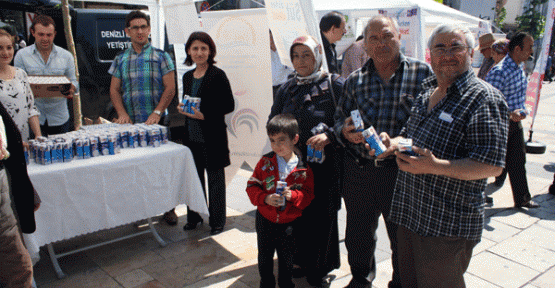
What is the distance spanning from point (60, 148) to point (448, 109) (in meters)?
2.64

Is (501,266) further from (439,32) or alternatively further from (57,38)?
(57,38)

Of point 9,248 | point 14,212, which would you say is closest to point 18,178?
point 14,212

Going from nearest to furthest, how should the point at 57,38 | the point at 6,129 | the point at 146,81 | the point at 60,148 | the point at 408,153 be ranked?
the point at 408,153 → the point at 6,129 → the point at 60,148 → the point at 146,81 → the point at 57,38

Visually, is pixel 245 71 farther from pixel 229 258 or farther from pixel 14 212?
pixel 14 212

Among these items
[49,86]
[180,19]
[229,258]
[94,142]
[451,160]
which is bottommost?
[229,258]

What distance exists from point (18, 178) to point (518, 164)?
A: 4.68 meters

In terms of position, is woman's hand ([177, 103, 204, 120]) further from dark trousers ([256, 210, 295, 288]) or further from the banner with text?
dark trousers ([256, 210, 295, 288])

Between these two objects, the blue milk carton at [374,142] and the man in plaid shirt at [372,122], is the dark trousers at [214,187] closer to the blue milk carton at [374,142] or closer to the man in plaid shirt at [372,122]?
the man in plaid shirt at [372,122]

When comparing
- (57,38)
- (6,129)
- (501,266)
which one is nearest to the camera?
(6,129)

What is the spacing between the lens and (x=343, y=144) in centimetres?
257

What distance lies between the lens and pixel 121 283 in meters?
3.06

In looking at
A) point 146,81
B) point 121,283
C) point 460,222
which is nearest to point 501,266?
point 460,222

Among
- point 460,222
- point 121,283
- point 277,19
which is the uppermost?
point 277,19

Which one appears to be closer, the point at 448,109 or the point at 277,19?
the point at 448,109
